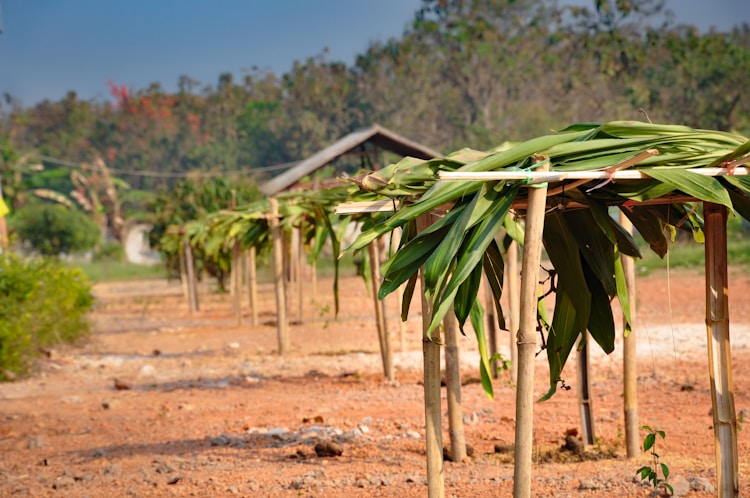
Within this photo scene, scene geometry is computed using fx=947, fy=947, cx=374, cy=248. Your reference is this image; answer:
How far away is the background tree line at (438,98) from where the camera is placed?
3234 centimetres

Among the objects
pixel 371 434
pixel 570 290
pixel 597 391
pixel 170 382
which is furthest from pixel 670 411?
pixel 170 382

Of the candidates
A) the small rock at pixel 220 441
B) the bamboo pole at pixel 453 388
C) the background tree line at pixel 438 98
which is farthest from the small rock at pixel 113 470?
the background tree line at pixel 438 98

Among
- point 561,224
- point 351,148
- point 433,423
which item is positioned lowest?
point 433,423

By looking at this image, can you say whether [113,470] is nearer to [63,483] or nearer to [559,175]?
[63,483]

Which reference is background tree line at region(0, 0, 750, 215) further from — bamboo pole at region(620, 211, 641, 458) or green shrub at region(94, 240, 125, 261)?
bamboo pole at region(620, 211, 641, 458)

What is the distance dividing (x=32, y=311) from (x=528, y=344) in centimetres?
1002

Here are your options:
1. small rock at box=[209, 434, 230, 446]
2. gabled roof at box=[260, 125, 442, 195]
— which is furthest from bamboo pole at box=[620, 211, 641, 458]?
gabled roof at box=[260, 125, 442, 195]

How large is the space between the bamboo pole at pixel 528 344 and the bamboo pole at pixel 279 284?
842 centimetres

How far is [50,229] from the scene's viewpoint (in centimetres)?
3841

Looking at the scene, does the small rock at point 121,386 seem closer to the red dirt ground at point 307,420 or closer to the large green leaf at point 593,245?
the red dirt ground at point 307,420

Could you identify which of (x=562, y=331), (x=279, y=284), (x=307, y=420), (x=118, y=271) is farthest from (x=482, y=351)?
(x=118, y=271)

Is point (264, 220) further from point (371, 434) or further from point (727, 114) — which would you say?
point (727, 114)

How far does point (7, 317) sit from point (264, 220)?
11.5ft

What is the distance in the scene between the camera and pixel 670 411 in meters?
7.45
